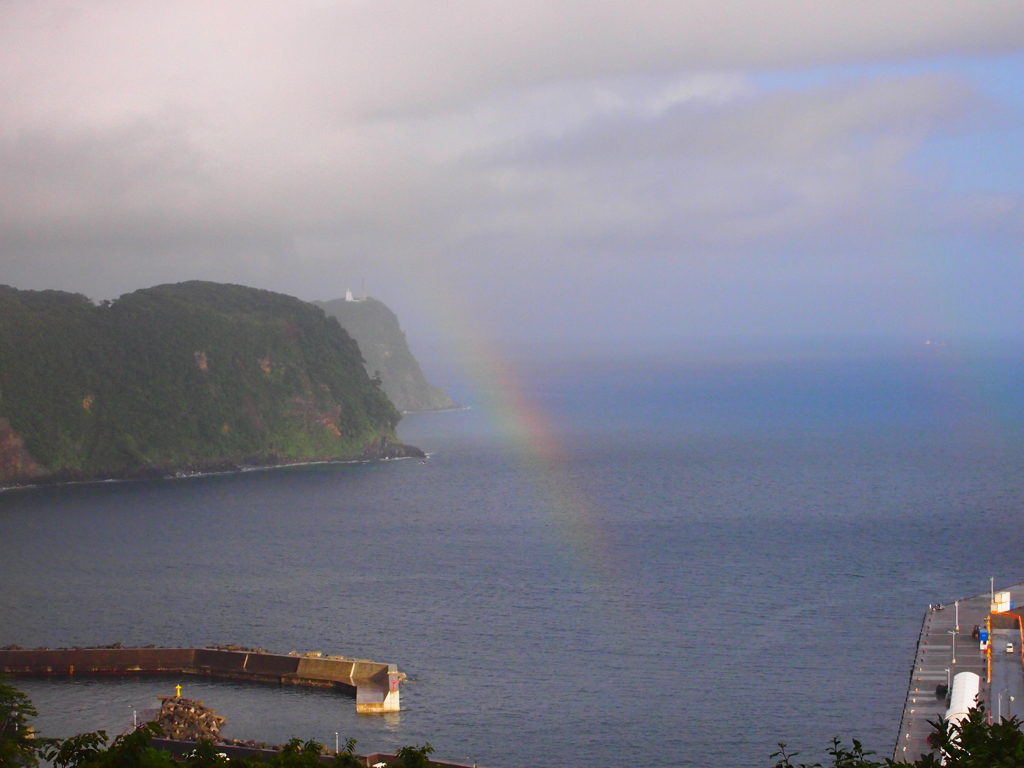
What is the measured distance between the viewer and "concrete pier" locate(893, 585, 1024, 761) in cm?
5075

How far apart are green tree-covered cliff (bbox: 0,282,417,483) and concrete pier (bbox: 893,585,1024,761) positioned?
101 m

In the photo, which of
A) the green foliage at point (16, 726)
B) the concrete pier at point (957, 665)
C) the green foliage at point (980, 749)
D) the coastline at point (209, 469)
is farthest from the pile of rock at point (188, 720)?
the coastline at point (209, 469)

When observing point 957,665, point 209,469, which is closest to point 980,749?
point 957,665

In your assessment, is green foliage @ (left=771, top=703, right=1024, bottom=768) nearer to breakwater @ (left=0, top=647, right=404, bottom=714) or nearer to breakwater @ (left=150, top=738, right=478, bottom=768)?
breakwater @ (left=150, top=738, right=478, bottom=768)


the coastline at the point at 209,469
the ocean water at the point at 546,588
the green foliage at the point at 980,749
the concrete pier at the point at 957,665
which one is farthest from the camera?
the coastline at the point at 209,469

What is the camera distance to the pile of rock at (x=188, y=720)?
52219 millimetres

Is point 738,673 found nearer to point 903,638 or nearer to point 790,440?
point 903,638

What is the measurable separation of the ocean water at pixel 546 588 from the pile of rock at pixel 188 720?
5.03 feet

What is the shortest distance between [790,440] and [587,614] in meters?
105

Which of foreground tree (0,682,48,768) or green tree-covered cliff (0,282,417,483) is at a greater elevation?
green tree-covered cliff (0,282,417,483)

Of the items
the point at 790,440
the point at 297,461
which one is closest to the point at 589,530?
the point at 297,461

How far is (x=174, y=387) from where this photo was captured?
15950cm

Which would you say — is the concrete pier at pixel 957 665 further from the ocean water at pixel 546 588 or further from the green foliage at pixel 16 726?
the green foliage at pixel 16 726

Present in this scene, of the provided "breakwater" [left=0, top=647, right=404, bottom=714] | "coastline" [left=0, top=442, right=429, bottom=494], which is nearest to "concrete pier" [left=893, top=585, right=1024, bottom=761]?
"breakwater" [left=0, top=647, right=404, bottom=714]
